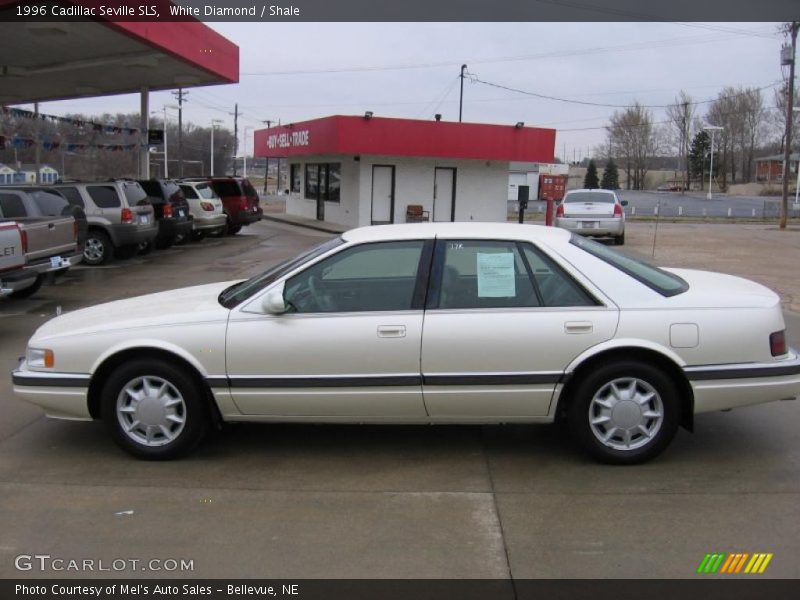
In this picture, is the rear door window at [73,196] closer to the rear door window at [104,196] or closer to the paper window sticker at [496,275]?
the rear door window at [104,196]

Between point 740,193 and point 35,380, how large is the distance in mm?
98252

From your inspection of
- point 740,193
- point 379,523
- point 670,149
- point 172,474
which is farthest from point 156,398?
point 670,149

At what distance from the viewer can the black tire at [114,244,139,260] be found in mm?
16312

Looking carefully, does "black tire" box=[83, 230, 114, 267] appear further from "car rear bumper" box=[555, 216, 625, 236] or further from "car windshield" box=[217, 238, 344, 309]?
"car windshield" box=[217, 238, 344, 309]

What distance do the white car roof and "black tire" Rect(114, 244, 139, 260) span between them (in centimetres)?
1265

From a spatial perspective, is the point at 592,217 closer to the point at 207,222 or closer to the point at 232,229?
the point at 207,222

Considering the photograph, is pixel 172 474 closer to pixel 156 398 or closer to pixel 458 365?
pixel 156 398

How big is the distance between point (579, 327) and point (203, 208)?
18.8m

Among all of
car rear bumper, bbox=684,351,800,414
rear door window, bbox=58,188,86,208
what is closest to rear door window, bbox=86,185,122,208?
rear door window, bbox=58,188,86,208

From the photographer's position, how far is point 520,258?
4633mm

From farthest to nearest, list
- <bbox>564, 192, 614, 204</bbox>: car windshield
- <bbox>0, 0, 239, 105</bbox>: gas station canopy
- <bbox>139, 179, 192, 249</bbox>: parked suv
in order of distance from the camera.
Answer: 1. <bbox>564, 192, 614, 204</bbox>: car windshield
2. <bbox>139, 179, 192, 249</bbox>: parked suv
3. <bbox>0, 0, 239, 105</bbox>: gas station canopy

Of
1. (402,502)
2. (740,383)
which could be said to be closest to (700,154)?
(740,383)

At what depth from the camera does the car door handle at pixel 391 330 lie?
4410mm

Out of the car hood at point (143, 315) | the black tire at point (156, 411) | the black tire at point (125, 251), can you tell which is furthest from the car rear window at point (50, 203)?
the black tire at point (156, 411)
